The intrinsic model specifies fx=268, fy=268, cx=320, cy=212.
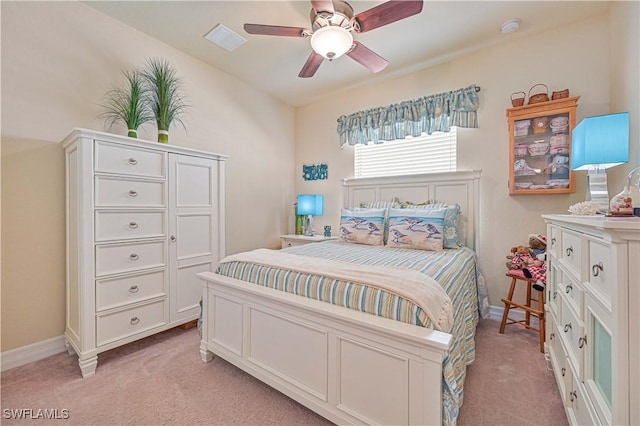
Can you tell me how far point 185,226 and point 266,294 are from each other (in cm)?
131

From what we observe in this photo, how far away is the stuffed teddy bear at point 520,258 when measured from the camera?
2.25 metres

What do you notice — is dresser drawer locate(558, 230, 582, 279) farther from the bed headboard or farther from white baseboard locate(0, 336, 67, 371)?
white baseboard locate(0, 336, 67, 371)

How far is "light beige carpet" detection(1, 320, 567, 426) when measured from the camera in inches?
57.0

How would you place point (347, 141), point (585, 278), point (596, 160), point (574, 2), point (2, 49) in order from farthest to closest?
point (347, 141) < point (574, 2) < point (2, 49) < point (596, 160) < point (585, 278)

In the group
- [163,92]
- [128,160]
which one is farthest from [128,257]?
[163,92]

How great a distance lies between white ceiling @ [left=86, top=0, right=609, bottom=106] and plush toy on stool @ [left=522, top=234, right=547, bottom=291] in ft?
6.35

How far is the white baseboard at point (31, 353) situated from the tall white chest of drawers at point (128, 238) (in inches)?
3.9

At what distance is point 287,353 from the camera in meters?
1.53

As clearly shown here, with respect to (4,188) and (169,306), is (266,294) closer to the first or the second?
(169,306)

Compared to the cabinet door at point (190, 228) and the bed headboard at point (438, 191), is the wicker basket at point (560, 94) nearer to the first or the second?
the bed headboard at point (438, 191)

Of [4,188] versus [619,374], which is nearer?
[619,374]

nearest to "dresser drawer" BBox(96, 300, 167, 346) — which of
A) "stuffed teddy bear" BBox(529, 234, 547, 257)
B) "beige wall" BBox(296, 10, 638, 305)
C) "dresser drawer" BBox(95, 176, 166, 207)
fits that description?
"dresser drawer" BBox(95, 176, 166, 207)

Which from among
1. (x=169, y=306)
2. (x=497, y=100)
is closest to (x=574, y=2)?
(x=497, y=100)

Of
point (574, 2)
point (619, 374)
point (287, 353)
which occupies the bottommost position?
point (287, 353)
